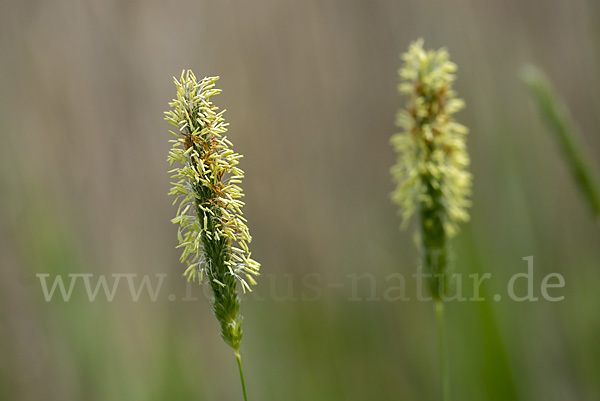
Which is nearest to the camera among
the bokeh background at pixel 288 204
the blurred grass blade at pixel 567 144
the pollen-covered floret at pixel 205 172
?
the pollen-covered floret at pixel 205 172

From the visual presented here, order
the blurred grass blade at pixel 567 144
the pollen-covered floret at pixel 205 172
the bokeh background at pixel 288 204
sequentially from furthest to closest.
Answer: the bokeh background at pixel 288 204 < the blurred grass blade at pixel 567 144 < the pollen-covered floret at pixel 205 172

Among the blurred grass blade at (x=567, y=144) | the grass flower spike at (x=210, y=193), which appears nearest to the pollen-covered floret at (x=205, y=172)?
the grass flower spike at (x=210, y=193)

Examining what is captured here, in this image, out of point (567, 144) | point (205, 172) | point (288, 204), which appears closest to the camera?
point (205, 172)

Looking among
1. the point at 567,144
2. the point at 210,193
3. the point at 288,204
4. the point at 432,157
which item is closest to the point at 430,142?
the point at 432,157

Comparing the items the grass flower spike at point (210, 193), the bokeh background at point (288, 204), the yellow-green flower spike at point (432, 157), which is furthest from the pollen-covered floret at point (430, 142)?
the bokeh background at point (288, 204)

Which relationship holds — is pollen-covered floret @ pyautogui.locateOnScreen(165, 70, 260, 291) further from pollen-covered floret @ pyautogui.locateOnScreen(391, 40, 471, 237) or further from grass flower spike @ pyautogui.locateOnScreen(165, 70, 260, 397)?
pollen-covered floret @ pyautogui.locateOnScreen(391, 40, 471, 237)

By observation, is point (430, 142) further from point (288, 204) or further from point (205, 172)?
point (288, 204)

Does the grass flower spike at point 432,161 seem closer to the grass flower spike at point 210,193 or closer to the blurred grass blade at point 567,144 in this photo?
the blurred grass blade at point 567,144

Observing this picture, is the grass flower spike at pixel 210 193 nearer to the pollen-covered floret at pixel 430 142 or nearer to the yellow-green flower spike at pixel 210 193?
the yellow-green flower spike at pixel 210 193

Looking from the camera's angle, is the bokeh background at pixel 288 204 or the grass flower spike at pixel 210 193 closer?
the grass flower spike at pixel 210 193
